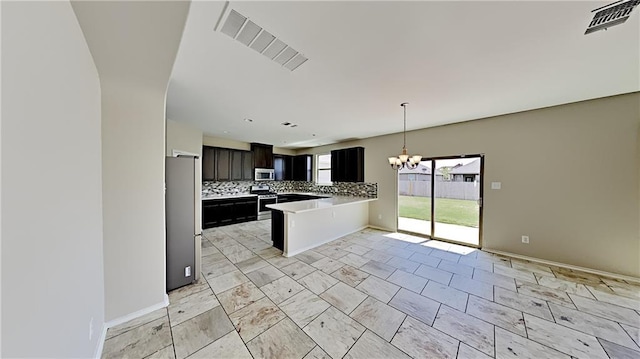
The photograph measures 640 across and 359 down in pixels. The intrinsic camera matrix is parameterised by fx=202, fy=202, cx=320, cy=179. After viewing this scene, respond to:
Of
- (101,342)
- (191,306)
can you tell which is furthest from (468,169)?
(101,342)

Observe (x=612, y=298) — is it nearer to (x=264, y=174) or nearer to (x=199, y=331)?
(x=199, y=331)

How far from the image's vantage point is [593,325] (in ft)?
6.82

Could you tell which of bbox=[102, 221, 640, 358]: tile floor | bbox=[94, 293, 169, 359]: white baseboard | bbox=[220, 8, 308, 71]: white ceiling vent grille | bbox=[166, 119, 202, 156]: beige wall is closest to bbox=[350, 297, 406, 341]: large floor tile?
bbox=[102, 221, 640, 358]: tile floor

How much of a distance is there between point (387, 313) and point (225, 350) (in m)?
1.65

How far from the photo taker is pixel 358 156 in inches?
235

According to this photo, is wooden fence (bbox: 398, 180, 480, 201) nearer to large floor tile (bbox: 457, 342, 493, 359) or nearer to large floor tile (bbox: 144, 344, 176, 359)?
large floor tile (bbox: 457, 342, 493, 359)

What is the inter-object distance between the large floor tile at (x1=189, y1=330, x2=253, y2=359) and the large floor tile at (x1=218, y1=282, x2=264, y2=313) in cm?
42

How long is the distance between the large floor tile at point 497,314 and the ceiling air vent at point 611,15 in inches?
110

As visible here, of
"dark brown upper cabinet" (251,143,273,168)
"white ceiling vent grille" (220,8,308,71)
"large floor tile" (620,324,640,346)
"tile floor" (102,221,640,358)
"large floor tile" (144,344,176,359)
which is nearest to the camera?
"white ceiling vent grille" (220,8,308,71)

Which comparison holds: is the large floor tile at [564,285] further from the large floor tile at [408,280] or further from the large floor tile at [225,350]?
the large floor tile at [225,350]

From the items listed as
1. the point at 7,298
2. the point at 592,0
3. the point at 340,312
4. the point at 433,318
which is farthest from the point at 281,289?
the point at 592,0

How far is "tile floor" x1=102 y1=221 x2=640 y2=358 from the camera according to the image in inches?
70.7

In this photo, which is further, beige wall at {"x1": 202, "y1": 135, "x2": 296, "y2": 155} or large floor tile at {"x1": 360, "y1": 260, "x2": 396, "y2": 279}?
beige wall at {"x1": 202, "y1": 135, "x2": 296, "y2": 155}

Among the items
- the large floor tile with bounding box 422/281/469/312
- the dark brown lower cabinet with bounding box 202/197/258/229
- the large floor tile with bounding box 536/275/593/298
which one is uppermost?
the dark brown lower cabinet with bounding box 202/197/258/229
